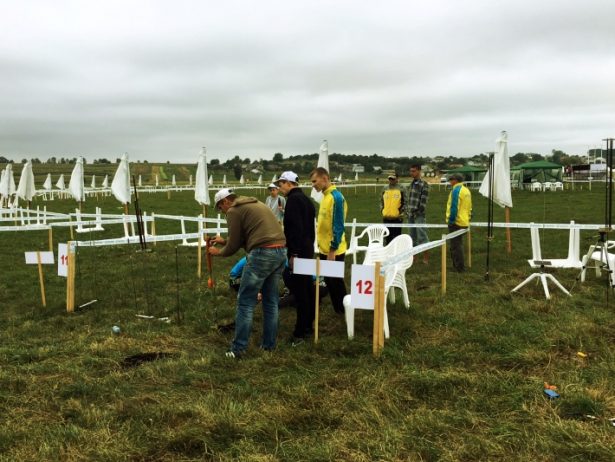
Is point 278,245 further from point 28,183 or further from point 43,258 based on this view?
point 28,183

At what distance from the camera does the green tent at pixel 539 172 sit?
1395 inches

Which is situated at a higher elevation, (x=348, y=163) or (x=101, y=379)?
(x=348, y=163)

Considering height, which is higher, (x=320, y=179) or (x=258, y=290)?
(x=320, y=179)

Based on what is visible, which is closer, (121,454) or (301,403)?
(121,454)

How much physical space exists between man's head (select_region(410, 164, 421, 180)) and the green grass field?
9.43 feet

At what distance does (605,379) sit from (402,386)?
163 cm

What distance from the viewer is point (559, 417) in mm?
3311

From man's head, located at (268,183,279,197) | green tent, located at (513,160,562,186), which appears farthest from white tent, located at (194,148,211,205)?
green tent, located at (513,160,562,186)

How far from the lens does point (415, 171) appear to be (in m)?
9.03

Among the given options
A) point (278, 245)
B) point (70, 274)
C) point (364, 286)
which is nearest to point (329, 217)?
point (278, 245)

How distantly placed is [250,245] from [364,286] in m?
1.17

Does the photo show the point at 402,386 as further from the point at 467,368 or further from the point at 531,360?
the point at 531,360

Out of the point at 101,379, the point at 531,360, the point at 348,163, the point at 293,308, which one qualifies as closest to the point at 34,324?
the point at 101,379

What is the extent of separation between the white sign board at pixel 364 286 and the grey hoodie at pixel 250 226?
0.83 m
